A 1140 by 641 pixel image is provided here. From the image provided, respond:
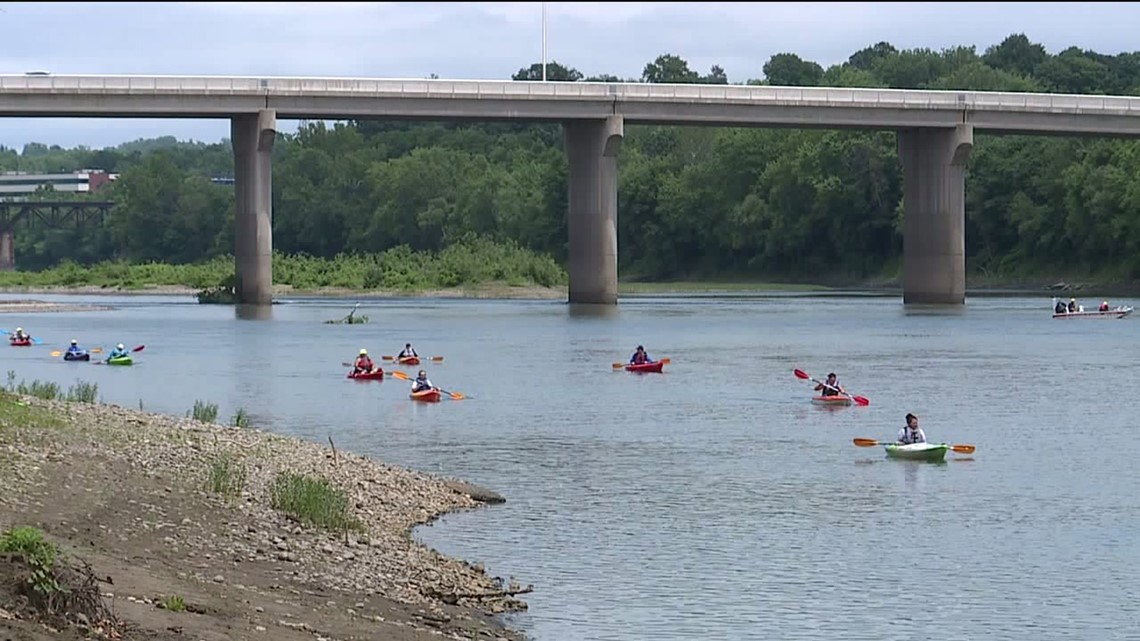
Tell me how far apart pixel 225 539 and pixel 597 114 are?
282 feet

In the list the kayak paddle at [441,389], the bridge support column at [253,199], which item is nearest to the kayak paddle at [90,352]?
the kayak paddle at [441,389]

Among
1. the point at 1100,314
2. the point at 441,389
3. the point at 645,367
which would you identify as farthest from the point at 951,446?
the point at 1100,314

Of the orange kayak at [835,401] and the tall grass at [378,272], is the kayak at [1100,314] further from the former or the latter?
the tall grass at [378,272]

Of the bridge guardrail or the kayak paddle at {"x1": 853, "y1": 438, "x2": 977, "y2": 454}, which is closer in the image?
the kayak paddle at {"x1": 853, "y1": 438, "x2": 977, "y2": 454}

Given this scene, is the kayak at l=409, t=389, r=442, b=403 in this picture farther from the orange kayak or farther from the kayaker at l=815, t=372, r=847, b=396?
the kayaker at l=815, t=372, r=847, b=396

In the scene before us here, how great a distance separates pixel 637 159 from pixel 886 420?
138568 mm

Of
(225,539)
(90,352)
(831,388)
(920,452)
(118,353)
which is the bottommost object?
(920,452)

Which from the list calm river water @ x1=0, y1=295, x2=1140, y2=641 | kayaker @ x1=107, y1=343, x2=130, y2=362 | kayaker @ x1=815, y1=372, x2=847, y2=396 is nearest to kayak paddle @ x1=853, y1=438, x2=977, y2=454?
calm river water @ x1=0, y1=295, x2=1140, y2=641

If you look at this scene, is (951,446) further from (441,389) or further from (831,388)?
(441,389)

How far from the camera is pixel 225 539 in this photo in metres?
23.4

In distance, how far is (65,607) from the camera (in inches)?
648

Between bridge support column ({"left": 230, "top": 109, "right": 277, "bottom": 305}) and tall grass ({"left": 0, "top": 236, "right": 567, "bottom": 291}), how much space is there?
113 ft

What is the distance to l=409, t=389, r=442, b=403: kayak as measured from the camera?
5334cm

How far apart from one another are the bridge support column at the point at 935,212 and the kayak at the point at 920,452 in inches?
3002
